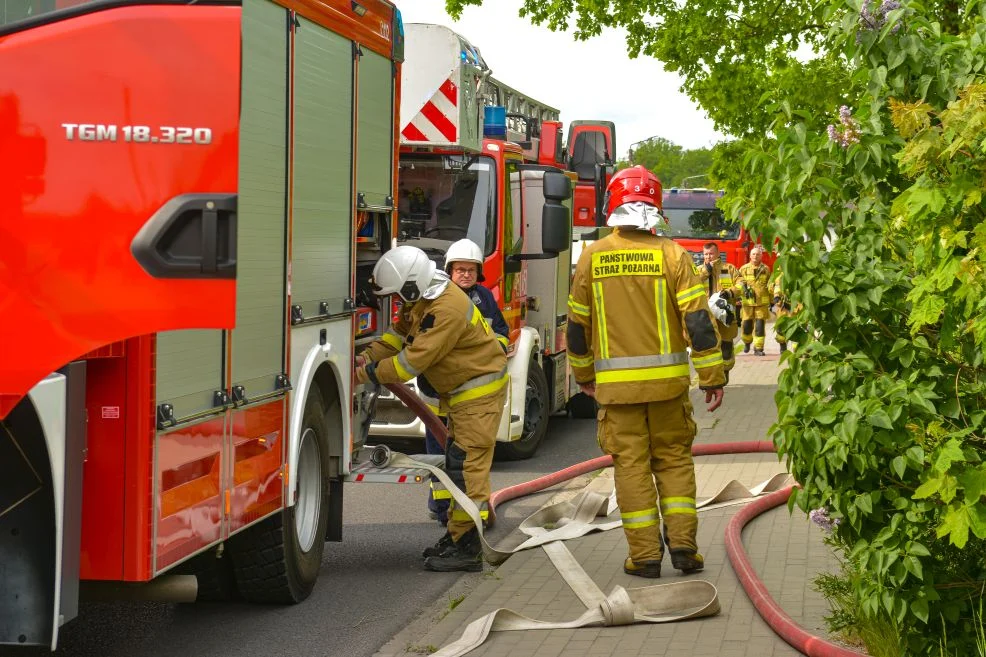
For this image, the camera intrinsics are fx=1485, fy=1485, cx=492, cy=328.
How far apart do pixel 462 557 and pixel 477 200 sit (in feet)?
13.6

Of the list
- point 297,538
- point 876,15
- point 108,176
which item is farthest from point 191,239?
point 297,538

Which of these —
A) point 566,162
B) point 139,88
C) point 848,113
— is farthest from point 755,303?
point 139,88

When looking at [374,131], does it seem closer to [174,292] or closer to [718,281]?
[174,292]

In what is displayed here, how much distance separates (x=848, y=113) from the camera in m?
5.01

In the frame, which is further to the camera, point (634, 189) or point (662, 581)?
point (634, 189)

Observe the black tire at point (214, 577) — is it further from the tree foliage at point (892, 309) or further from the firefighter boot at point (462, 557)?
the tree foliage at point (892, 309)

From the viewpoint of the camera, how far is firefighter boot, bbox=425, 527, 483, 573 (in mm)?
7875

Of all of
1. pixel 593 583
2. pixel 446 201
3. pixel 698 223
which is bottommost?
pixel 593 583

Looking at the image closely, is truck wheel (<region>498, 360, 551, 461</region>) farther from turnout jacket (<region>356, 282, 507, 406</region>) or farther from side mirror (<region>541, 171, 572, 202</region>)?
turnout jacket (<region>356, 282, 507, 406</region>)

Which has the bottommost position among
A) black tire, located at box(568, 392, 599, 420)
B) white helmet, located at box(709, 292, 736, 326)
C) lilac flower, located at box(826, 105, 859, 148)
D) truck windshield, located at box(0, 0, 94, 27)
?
black tire, located at box(568, 392, 599, 420)

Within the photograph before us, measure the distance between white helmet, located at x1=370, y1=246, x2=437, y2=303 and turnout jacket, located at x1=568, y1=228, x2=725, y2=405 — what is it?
804 millimetres

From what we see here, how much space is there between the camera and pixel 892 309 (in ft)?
16.2

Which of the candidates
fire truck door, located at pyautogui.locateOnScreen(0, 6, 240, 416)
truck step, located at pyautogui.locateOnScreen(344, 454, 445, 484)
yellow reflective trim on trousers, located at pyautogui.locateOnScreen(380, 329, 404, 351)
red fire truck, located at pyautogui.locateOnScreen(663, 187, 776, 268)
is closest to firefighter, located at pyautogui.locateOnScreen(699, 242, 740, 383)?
yellow reflective trim on trousers, located at pyautogui.locateOnScreen(380, 329, 404, 351)

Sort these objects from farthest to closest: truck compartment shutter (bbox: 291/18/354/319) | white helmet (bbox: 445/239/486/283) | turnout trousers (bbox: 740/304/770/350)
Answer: turnout trousers (bbox: 740/304/770/350) → white helmet (bbox: 445/239/486/283) → truck compartment shutter (bbox: 291/18/354/319)
